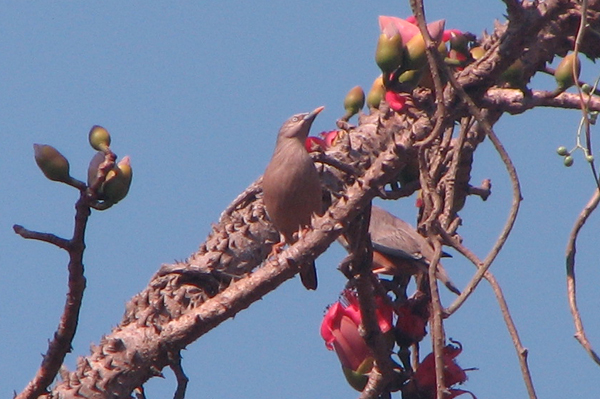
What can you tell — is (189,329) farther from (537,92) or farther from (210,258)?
(537,92)

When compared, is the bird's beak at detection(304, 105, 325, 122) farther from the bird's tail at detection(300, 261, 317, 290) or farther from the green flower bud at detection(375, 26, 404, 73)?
the green flower bud at detection(375, 26, 404, 73)

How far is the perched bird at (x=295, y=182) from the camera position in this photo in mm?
5324

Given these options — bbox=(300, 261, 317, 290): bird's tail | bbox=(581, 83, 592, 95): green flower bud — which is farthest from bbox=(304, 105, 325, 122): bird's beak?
bbox=(581, 83, 592, 95): green flower bud

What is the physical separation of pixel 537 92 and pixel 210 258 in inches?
54.1

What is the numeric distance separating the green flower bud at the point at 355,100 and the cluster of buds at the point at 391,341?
0.98 m

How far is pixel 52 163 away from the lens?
2.82 m

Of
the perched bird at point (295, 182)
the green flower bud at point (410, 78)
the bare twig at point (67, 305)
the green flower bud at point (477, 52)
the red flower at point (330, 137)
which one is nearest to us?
the bare twig at point (67, 305)

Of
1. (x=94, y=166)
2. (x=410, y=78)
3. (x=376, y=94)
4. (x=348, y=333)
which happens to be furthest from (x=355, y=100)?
(x=94, y=166)

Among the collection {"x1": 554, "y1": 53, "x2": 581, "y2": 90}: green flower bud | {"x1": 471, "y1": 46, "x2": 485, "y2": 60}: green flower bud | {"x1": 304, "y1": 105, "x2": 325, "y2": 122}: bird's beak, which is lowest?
{"x1": 554, "y1": 53, "x2": 581, "y2": 90}: green flower bud

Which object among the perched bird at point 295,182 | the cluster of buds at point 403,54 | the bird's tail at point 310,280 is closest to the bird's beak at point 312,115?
the perched bird at point 295,182

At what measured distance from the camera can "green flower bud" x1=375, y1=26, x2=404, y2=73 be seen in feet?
11.4

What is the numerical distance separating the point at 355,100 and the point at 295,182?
139cm

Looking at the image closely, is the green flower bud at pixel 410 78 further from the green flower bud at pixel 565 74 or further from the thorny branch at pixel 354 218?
the green flower bud at pixel 565 74

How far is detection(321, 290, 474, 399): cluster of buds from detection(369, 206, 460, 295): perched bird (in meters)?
2.68
